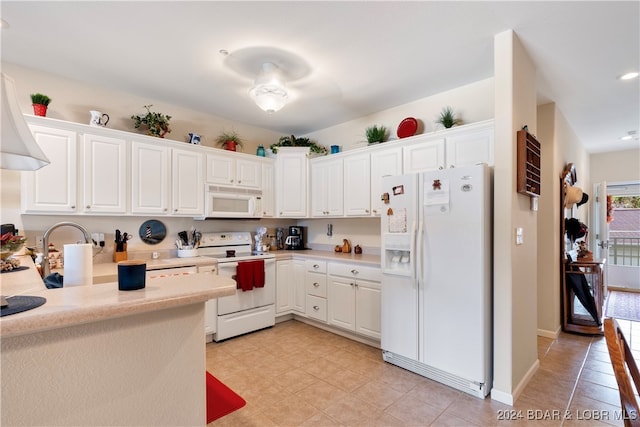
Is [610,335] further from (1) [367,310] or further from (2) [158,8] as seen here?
(2) [158,8]

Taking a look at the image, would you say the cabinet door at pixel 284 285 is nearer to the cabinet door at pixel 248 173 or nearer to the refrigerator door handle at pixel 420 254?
the cabinet door at pixel 248 173

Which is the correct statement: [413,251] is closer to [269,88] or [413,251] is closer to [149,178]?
[269,88]

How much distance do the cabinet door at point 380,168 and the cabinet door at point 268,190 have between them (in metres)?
1.48

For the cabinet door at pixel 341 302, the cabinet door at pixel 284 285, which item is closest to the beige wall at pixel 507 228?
the cabinet door at pixel 341 302

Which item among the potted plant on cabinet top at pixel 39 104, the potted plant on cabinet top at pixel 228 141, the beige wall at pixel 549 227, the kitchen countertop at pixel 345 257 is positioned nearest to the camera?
the potted plant on cabinet top at pixel 39 104

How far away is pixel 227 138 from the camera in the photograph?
4164mm

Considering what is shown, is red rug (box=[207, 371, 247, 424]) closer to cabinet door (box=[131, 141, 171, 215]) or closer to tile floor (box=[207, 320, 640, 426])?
tile floor (box=[207, 320, 640, 426])

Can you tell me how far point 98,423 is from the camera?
958 mm

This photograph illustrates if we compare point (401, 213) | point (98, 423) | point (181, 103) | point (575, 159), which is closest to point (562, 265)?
point (575, 159)

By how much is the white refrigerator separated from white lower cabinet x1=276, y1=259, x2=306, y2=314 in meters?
1.41

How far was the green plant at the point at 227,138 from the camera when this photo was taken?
4.17m

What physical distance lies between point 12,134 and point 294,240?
3.96 metres

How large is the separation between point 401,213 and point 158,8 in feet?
7.89

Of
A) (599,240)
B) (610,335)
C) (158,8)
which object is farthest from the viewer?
(599,240)
